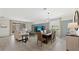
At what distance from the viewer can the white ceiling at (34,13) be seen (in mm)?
1835

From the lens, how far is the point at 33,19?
1.87 meters

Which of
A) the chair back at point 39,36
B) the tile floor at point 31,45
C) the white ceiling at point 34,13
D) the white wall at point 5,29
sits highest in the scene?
the white ceiling at point 34,13

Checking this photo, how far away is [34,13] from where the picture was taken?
1863 mm

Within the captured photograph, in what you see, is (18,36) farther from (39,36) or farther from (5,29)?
(39,36)

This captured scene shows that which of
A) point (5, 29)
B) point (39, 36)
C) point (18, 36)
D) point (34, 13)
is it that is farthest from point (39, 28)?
point (5, 29)

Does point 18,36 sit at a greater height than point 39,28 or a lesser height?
lesser

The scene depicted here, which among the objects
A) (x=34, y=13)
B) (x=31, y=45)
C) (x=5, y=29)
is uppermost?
(x=34, y=13)

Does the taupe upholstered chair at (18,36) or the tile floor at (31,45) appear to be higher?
the taupe upholstered chair at (18,36)

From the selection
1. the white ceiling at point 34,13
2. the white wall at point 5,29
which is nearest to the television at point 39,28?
the white ceiling at point 34,13

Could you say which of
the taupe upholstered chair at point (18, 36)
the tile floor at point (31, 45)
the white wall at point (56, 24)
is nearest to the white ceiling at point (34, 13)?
the white wall at point (56, 24)

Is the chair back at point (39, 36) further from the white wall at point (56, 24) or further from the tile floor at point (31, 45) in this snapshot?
the white wall at point (56, 24)

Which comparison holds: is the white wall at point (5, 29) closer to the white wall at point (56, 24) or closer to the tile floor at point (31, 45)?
the tile floor at point (31, 45)
